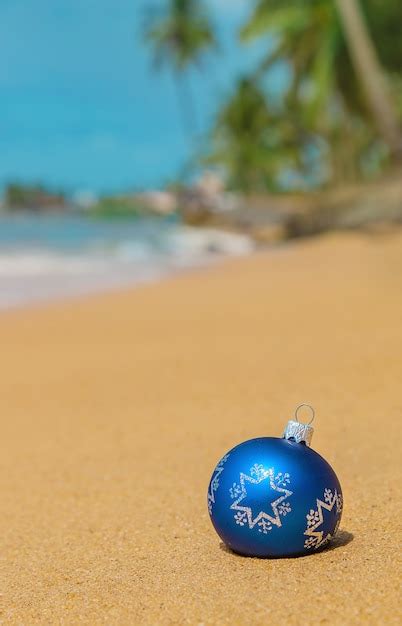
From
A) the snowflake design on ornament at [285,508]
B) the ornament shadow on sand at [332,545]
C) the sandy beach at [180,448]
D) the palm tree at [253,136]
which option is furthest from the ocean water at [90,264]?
the palm tree at [253,136]

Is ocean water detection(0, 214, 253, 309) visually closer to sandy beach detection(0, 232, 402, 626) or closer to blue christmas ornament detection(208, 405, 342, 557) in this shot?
sandy beach detection(0, 232, 402, 626)

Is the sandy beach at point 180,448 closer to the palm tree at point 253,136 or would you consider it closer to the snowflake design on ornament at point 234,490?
the snowflake design on ornament at point 234,490

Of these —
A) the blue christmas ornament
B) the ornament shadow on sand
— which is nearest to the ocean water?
the ornament shadow on sand

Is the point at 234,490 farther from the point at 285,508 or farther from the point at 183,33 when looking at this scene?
the point at 183,33

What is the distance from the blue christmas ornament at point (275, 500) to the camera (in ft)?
6.52

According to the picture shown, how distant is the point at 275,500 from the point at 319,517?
12 centimetres

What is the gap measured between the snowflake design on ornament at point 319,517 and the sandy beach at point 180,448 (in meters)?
0.05

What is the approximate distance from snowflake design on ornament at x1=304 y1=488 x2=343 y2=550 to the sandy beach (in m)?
0.05

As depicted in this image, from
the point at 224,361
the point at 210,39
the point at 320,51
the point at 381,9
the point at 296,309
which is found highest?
the point at 210,39

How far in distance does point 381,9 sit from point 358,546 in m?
22.4

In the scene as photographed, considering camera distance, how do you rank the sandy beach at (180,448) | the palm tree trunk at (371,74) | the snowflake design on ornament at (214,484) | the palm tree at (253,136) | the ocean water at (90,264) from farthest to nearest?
the palm tree at (253,136), the palm tree trunk at (371,74), the ocean water at (90,264), the snowflake design on ornament at (214,484), the sandy beach at (180,448)

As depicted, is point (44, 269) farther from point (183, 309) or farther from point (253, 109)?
point (253, 109)

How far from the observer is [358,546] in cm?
217

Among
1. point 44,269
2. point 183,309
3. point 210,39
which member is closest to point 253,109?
point 210,39
